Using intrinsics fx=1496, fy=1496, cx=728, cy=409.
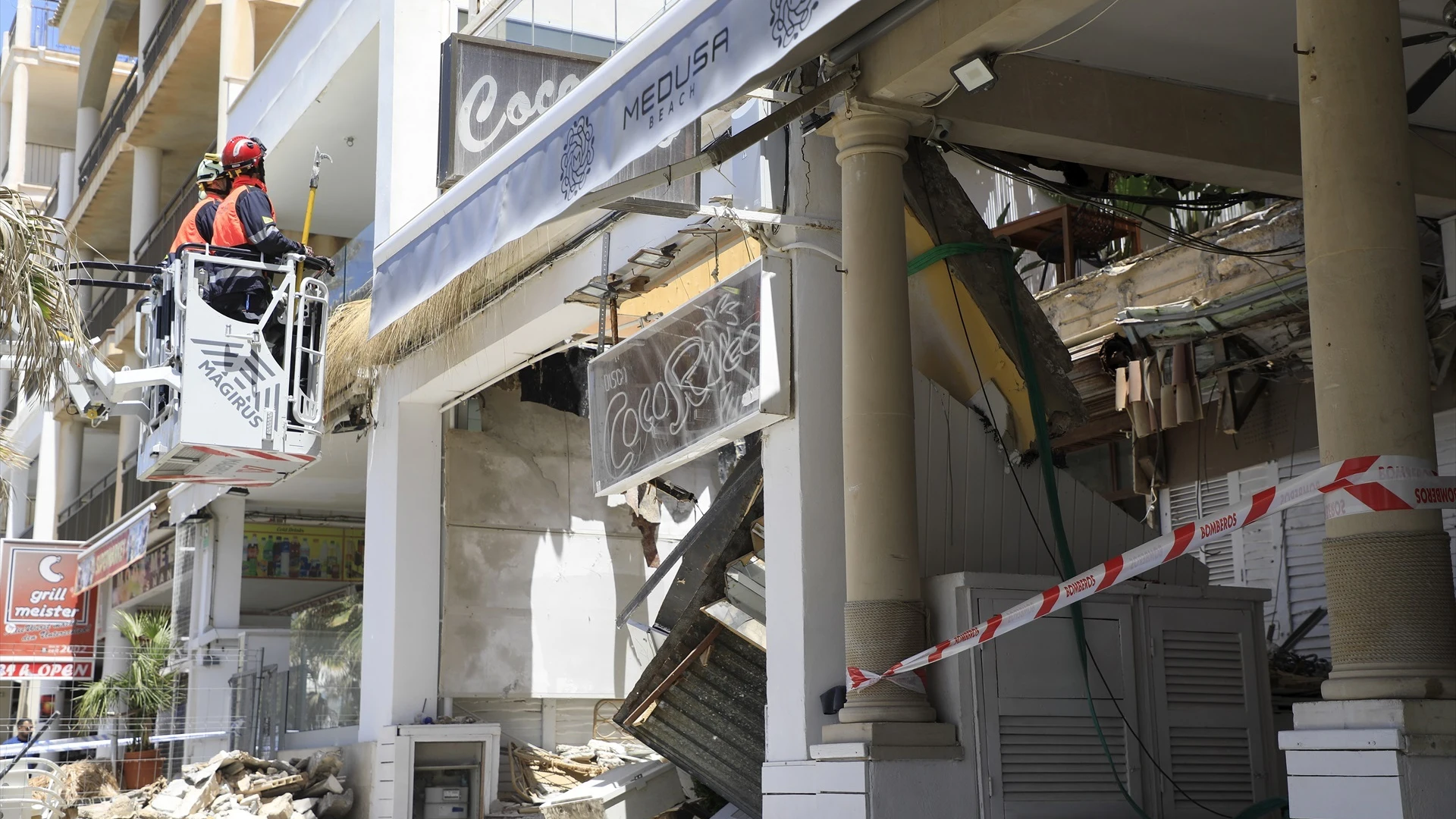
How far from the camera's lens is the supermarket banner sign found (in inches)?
837

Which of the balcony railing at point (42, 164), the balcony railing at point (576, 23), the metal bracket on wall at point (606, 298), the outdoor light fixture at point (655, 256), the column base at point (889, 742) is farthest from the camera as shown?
the balcony railing at point (42, 164)

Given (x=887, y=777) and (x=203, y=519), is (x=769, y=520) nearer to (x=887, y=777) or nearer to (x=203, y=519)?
(x=887, y=777)

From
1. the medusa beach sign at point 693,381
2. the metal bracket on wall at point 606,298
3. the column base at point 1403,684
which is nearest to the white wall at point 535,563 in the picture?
the metal bracket on wall at point 606,298

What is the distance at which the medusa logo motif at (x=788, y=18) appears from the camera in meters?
6.14

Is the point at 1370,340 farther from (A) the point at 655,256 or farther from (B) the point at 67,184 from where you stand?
(B) the point at 67,184

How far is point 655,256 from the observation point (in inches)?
373

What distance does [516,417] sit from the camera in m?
14.1

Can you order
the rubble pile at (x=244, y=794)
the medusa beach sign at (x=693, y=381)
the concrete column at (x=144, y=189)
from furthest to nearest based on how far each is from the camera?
the concrete column at (x=144, y=189)
the rubble pile at (x=244, y=794)
the medusa beach sign at (x=693, y=381)

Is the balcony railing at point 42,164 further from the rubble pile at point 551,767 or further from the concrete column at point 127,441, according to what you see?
the rubble pile at point 551,767

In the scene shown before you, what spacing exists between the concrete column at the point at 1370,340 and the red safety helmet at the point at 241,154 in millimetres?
8238

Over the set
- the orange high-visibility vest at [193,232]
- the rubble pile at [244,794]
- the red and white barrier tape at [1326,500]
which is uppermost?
the orange high-visibility vest at [193,232]

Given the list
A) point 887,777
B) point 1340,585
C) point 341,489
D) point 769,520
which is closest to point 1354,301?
point 1340,585

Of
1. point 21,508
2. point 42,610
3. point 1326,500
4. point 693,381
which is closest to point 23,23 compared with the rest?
point 21,508

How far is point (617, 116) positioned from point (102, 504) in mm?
23352
